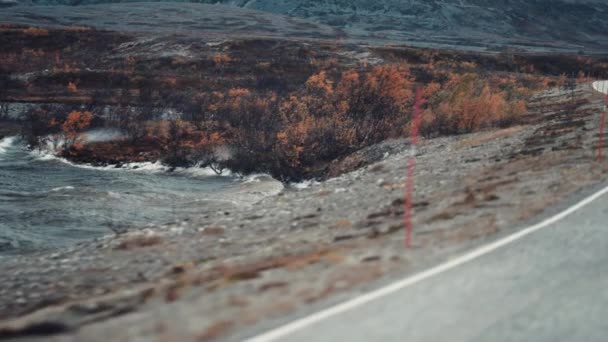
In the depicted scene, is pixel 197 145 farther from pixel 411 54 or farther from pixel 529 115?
pixel 411 54

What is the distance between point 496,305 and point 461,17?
572 ft

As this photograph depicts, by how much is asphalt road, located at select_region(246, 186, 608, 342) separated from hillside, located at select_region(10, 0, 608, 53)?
5199 inches

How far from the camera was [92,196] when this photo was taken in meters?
23.7

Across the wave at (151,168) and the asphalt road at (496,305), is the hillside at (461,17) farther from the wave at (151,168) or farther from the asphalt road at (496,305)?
the asphalt road at (496,305)

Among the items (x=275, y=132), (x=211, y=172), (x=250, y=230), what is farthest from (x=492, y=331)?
(x=275, y=132)

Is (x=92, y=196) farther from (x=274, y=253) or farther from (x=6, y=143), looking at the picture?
(x=6, y=143)

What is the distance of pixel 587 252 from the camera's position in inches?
299

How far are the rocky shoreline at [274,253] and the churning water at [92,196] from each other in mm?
5962

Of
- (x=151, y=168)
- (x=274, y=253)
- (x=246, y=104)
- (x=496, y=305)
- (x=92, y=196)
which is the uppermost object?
(x=496, y=305)

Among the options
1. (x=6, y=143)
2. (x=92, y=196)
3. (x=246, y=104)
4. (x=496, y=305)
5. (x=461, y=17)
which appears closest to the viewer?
(x=496, y=305)

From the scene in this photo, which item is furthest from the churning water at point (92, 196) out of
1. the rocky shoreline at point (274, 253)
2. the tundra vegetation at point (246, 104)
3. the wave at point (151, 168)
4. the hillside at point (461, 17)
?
the hillside at point (461, 17)

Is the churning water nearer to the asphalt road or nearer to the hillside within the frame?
the asphalt road

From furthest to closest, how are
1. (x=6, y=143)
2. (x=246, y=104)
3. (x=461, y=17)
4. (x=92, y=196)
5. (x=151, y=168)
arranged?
(x=461, y=17), (x=246, y=104), (x=6, y=143), (x=151, y=168), (x=92, y=196)

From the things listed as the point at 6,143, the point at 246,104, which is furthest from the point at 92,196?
the point at 246,104
